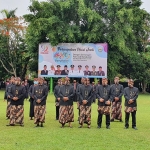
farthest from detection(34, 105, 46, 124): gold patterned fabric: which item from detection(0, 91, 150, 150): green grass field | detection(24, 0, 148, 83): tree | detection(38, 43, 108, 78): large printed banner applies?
detection(24, 0, 148, 83): tree

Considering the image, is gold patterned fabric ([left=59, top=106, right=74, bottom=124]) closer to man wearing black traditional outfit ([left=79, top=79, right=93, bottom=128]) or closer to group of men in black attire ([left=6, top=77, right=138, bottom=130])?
group of men in black attire ([left=6, top=77, right=138, bottom=130])

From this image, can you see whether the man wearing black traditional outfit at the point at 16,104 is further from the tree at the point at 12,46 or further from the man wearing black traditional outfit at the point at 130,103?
the tree at the point at 12,46

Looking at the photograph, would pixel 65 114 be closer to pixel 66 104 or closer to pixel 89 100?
pixel 66 104

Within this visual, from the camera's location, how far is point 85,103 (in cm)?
1266

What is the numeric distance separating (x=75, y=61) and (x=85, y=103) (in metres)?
20.2

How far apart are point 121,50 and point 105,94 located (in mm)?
22509

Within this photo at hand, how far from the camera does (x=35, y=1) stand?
116 ft

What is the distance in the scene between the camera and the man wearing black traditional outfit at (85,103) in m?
12.6

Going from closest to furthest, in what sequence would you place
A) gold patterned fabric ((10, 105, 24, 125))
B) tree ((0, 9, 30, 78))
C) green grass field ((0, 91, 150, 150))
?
green grass field ((0, 91, 150, 150)) → gold patterned fabric ((10, 105, 24, 125)) → tree ((0, 9, 30, 78))

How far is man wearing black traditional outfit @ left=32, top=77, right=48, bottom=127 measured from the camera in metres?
12.5

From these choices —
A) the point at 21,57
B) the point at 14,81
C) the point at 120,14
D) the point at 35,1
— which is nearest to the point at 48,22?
the point at 35,1

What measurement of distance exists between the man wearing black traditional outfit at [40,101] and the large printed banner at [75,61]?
1946 centimetres

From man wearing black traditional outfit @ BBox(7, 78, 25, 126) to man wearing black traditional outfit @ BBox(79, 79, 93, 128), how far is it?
6.71 feet

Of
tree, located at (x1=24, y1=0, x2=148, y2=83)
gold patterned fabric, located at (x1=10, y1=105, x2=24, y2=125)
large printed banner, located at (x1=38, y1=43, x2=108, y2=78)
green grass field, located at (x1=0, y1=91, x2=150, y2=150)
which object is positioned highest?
tree, located at (x1=24, y1=0, x2=148, y2=83)
